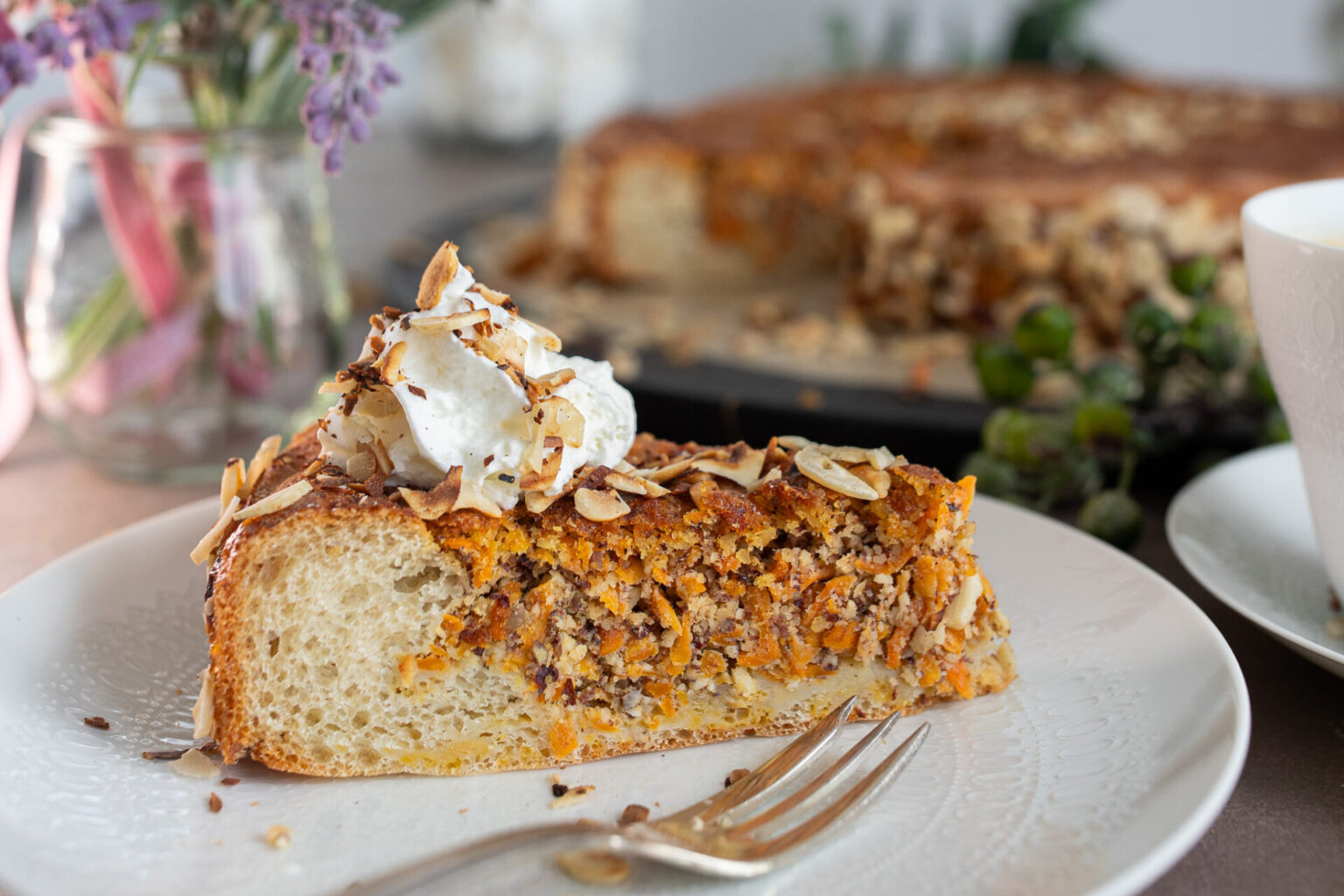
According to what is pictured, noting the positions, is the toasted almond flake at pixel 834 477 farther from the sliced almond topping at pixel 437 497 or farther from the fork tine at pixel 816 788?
the sliced almond topping at pixel 437 497

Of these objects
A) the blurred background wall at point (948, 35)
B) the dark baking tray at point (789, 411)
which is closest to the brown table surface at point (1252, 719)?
the dark baking tray at point (789, 411)

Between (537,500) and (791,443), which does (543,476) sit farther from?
(791,443)

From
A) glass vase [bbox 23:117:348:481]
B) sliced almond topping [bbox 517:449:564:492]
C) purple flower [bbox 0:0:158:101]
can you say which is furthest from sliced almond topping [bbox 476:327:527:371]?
glass vase [bbox 23:117:348:481]

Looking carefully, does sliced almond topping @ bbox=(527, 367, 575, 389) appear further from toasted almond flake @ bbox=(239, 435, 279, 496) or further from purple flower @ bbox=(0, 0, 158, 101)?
purple flower @ bbox=(0, 0, 158, 101)

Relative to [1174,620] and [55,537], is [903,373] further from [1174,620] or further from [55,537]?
[55,537]

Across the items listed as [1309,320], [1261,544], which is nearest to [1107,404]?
[1261,544]

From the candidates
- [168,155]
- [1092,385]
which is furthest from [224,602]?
[1092,385]
